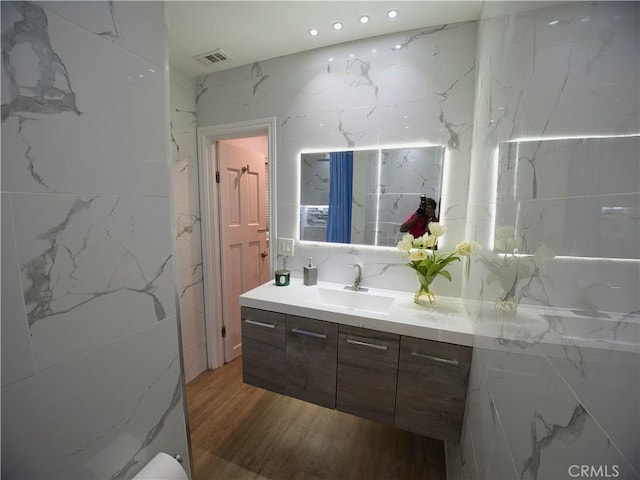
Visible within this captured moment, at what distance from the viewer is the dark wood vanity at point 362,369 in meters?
1.20

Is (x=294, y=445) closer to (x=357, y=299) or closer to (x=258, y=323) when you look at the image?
(x=258, y=323)

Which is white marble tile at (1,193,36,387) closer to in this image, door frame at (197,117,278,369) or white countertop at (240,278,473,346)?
white countertop at (240,278,473,346)

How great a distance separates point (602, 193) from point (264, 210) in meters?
2.71

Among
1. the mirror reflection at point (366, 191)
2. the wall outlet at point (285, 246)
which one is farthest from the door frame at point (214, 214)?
the mirror reflection at point (366, 191)

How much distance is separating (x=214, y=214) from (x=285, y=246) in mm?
742

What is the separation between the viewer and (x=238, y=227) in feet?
8.02

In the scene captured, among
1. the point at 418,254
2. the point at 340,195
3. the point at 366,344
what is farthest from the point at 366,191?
the point at 366,344

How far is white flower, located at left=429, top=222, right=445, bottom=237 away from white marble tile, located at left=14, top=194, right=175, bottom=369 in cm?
133

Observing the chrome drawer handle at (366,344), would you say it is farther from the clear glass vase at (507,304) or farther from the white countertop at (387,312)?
the clear glass vase at (507,304)

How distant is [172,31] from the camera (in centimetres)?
155

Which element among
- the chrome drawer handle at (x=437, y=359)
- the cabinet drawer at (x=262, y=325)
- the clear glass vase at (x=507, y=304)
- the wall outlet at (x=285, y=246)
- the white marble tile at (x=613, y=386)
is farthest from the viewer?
the wall outlet at (x=285, y=246)

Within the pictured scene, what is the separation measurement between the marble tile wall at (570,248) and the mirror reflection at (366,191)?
81cm

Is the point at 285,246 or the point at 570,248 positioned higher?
the point at 570,248

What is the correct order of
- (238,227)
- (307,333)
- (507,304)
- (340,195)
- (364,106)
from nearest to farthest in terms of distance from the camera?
(507,304) < (307,333) < (364,106) < (340,195) < (238,227)
